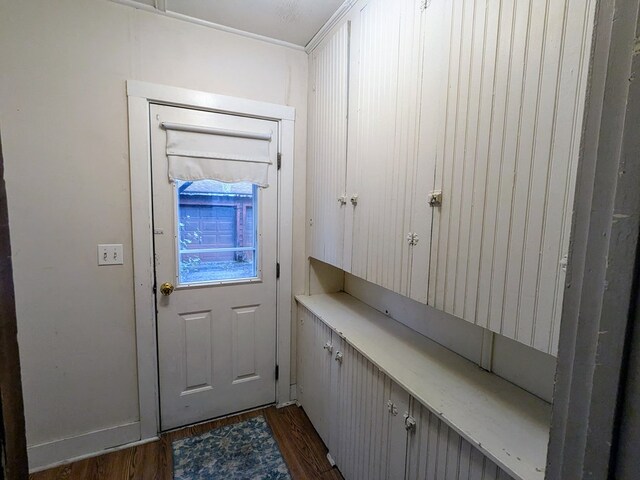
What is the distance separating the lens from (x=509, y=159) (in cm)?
86

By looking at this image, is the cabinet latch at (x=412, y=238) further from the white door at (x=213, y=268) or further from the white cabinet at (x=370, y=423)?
the white door at (x=213, y=268)

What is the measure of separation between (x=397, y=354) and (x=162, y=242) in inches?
57.9

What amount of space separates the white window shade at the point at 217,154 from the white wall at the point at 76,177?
0.83ft

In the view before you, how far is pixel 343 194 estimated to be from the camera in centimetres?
169

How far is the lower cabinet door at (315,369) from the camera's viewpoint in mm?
1774

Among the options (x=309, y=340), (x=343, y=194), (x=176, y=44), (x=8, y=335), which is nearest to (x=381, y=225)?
(x=343, y=194)

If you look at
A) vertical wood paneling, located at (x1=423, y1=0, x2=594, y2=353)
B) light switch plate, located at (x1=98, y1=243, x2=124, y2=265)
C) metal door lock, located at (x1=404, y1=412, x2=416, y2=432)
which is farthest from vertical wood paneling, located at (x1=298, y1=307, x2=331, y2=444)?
light switch plate, located at (x1=98, y1=243, x2=124, y2=265)

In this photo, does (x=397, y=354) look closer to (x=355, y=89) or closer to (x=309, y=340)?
(x=309, y=340)

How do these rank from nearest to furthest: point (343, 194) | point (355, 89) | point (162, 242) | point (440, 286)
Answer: point (440, 286) → point (355, 89) → point (343, 194) → point (162, 242)

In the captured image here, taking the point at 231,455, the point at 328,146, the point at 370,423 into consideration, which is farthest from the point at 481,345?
the point at 231,455

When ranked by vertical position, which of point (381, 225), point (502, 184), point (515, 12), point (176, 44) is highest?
point (176, 44)

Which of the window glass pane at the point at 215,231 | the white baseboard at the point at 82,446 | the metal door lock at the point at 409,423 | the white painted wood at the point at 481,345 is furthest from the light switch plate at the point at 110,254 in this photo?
the metal door lock at the point at 409,423

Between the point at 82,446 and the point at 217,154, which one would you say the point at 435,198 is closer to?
the point at 217,154

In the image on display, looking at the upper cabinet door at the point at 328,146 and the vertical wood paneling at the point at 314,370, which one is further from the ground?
the upper cabinet door at the point at 328,146
